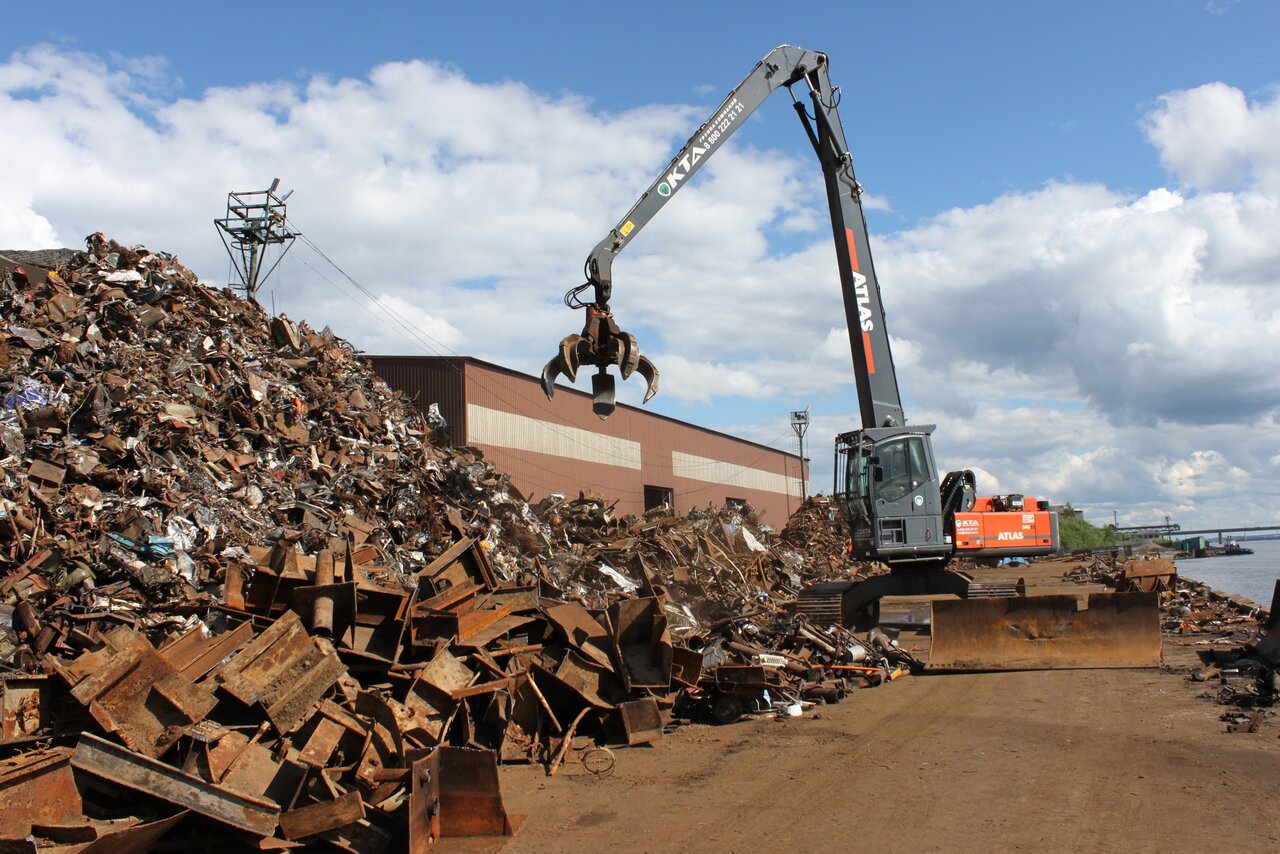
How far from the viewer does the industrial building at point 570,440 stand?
24.3 metres

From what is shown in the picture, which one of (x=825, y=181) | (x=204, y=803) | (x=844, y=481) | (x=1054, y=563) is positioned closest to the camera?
(x=204, y=803)

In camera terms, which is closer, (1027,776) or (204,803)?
(204,803)

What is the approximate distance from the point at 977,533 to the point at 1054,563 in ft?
62.5

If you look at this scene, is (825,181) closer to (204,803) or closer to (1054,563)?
(204,803)

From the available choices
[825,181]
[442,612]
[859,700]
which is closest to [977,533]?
[859,700]

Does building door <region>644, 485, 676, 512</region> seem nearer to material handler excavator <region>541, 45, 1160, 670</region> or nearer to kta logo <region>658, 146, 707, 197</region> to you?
material handler excavator <region>541, 45, 1160, 670</region>

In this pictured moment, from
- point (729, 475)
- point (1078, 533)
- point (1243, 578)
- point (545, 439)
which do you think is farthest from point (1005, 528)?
point (1078, 533)

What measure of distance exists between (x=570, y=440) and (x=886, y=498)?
1711cm

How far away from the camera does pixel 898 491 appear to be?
43.3ft

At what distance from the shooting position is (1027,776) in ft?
21.5

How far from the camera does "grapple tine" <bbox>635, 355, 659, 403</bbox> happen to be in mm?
9898

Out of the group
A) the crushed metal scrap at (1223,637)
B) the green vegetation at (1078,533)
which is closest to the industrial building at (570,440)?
the crushed metal scrap at (1223,637)

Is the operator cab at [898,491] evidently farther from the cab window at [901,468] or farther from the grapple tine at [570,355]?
the grapple tine at [570,355]

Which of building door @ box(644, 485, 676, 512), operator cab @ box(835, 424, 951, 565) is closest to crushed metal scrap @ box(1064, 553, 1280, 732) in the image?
operator cab @ box(835, 424, 951, 565)
